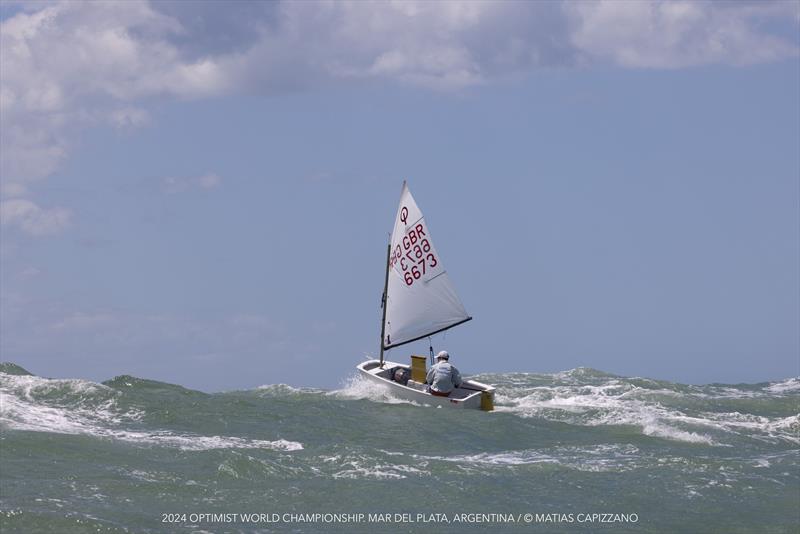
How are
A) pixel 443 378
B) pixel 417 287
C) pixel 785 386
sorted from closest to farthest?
pixel 443 378
pixel 417 287
pixel 785 386

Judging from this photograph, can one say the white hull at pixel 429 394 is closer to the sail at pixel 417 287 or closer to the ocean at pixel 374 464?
the ocean at pixel 374 464

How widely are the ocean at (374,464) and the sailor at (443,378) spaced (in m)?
0.73

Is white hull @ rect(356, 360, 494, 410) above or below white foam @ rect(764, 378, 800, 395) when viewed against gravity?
below

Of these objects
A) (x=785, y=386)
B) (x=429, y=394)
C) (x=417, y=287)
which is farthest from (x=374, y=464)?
(x=785, y=386)

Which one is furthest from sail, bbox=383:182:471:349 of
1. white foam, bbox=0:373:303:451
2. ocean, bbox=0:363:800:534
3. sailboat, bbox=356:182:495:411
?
white foam, bbox=0:373:303:451

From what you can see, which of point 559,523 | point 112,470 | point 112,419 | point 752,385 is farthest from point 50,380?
point 752,385

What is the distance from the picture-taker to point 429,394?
3034cm

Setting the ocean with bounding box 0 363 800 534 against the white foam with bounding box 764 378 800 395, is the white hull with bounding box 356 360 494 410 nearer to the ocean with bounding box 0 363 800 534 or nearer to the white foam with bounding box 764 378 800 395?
the ocean with bounding box 0 363 800 534

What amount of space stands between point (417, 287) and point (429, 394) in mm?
4766

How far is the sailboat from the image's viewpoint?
33.9 metres

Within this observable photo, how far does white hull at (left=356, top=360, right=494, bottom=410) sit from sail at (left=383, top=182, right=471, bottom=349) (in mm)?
1354

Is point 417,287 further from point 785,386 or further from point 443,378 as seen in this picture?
point 785,386

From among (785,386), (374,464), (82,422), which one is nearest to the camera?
(374,464)

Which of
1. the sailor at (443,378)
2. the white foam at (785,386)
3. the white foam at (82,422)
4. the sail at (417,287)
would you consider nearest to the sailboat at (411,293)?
the sail at (417,287)
